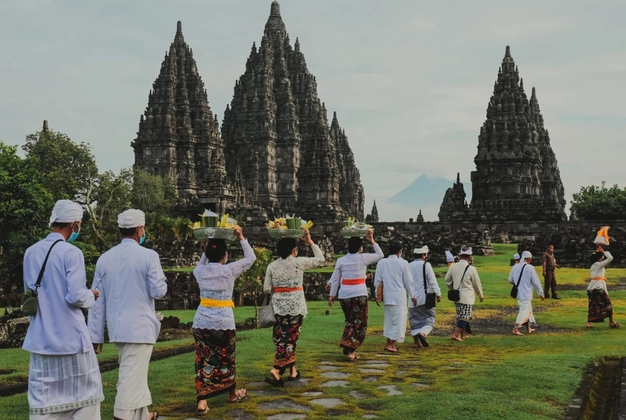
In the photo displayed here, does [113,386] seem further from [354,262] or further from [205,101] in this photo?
[205,101]

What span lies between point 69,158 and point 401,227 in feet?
95.7

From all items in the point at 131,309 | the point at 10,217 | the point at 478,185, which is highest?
the point at 478,185

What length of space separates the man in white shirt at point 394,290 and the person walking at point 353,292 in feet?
2.69

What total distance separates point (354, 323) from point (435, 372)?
1.52 m

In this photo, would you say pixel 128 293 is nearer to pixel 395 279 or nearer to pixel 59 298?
pixel 59 298

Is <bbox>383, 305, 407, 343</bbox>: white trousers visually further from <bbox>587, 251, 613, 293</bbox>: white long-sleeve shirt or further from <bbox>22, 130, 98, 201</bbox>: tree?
<bbox>22, 130, 98, 201</bbox>: tree

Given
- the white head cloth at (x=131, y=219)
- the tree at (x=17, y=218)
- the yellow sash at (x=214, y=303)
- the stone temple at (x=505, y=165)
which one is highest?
the stone temple at (x=505, y=165)

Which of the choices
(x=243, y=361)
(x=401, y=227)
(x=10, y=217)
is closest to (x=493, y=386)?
(x=243, y=361)

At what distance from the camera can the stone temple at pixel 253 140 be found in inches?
2616

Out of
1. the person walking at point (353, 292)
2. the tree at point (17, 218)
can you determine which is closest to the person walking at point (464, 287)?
the person walking at point (353, 292)

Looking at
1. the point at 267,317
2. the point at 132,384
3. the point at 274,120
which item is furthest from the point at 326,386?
the point at 274,120

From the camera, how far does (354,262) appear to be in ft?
36.7

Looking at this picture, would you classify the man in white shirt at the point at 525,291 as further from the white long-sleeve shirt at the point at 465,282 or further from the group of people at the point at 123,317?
the group of people at the point at 123,317

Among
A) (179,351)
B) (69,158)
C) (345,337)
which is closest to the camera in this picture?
(345,337)
